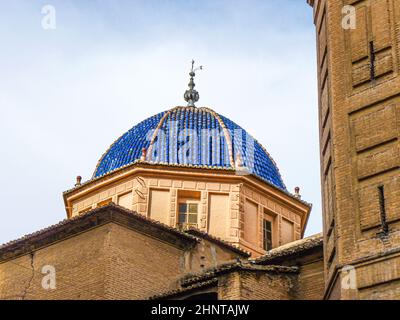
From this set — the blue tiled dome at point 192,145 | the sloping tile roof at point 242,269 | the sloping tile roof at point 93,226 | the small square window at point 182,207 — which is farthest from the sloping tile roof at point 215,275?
the blue tiled dome at point 192,145

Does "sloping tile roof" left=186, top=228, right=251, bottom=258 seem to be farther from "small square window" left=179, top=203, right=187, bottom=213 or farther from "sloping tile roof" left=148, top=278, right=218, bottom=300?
"sloping tile roof" left=148, top=278, right=218, bottom=300

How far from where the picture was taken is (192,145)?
25562 mm

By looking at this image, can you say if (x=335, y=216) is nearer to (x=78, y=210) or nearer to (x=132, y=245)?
(x=132, y=245)

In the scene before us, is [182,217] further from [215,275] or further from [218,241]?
[215,275]

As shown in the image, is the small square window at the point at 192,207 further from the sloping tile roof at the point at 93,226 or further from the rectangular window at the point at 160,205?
the sloping tile roof at the point at 93,226

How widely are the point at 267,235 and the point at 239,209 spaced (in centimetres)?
144

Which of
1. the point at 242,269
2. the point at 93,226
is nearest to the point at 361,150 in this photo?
the point at 242,269

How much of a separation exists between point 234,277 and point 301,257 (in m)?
1.84

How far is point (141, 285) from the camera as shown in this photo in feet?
63.4

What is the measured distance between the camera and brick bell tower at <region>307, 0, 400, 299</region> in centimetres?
1309

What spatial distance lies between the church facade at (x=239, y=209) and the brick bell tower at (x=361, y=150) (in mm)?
22

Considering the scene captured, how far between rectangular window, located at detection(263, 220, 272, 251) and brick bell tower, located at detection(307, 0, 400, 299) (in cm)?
847
